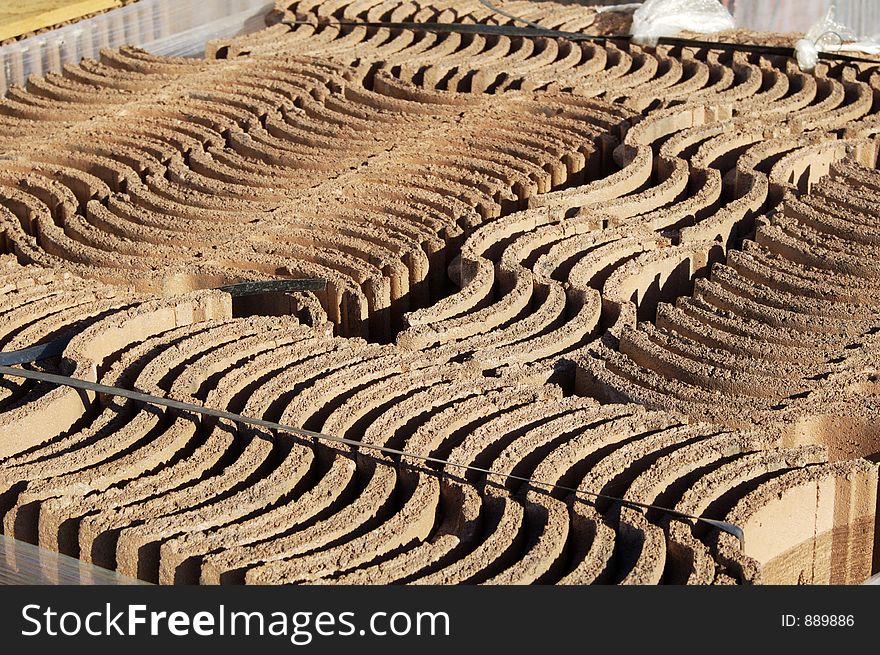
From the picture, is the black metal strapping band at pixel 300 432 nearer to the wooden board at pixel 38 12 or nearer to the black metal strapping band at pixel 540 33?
the wooden board at pixel 38 12

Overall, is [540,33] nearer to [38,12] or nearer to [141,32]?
[141,32]

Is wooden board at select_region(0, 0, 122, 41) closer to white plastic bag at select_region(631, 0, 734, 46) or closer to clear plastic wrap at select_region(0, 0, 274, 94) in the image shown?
clear plastic wrap at select_region(0, 0, 274, 94)

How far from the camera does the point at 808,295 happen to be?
9898 mm

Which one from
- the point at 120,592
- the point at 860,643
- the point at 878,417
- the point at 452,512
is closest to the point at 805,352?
the point at 878,417

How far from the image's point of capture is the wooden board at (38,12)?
15273 mm

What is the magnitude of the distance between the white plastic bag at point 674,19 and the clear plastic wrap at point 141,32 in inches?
158

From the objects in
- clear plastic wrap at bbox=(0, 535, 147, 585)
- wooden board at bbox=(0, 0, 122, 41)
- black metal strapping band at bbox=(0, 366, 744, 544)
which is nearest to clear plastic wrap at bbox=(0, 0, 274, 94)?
wooden board at bbox=(0, 0, 122, 41)

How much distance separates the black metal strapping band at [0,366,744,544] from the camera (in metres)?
7.30

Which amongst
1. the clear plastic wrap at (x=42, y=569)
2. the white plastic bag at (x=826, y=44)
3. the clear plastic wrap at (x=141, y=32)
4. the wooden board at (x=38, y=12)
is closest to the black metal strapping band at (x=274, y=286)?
the clear plastic wrap at (x=42, y=569)

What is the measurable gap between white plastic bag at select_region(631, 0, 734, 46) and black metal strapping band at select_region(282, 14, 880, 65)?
0.38ft

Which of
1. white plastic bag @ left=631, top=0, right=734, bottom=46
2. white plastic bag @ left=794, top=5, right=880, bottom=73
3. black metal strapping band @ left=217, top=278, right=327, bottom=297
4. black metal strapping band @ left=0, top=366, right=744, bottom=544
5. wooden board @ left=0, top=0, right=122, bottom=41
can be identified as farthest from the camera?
wooden board @ left=0, top=0, right=122, bottom=41

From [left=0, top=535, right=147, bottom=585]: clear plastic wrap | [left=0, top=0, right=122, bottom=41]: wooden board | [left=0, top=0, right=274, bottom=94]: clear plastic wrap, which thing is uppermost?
[left=0, top=0, right=122, bottom=41]: wooden board

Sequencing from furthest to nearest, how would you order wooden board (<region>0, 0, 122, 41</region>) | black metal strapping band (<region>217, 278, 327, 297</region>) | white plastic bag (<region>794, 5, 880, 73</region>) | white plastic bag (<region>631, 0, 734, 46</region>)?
wooden board (<region>0, 0, 122, 41</region>) < white plastic bag (<region>631, 0, 734, 46</region>) < white plastic bag (<region>794, 5, 880, 73</region>) < black metal strapping band (<region>217, 278, 327, 297</region>)

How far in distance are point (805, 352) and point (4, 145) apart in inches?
260
